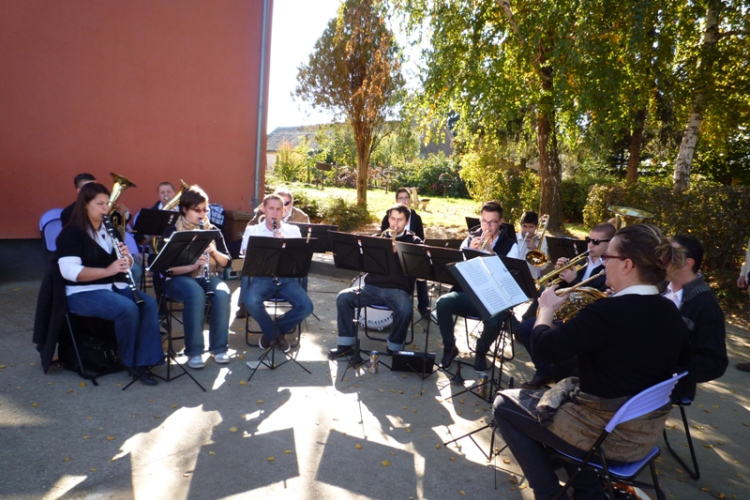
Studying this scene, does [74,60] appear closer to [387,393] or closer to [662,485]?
[387,393]

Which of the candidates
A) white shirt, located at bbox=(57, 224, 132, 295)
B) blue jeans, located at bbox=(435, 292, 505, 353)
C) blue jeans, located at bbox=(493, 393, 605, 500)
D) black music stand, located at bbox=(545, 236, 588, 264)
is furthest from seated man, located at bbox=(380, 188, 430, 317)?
blue jeans, located at bbox=(493, 393, 605, 500)

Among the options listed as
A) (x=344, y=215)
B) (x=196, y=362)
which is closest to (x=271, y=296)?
(x=196, y=362)

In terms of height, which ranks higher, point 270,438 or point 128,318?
point 128,318

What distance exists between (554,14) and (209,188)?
7099 millimetres

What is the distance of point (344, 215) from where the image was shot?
1503 cm

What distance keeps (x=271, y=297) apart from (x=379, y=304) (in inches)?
46.4

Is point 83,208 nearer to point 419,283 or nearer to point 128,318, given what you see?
point 128,318

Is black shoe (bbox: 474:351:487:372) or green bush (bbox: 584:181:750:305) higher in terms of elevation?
green bush (bbox: 584:181:750:305)

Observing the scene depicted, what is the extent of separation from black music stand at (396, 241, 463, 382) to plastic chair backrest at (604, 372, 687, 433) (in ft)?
7.17

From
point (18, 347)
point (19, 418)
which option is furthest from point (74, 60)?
point (19, 418)

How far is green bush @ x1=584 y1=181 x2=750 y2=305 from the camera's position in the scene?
28.4ft

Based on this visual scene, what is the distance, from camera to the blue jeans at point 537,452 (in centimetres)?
293

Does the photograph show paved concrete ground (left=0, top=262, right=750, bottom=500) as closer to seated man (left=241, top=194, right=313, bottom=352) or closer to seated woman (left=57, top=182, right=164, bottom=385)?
seated woman (left=57, top=182, right=164, bottom=385)

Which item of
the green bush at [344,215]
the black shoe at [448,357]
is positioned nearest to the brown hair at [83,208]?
the black shoe at [448,357]
